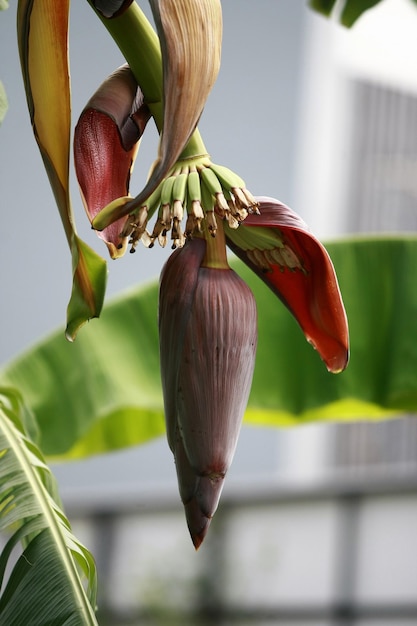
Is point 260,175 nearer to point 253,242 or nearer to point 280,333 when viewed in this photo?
Answer: point 280,333

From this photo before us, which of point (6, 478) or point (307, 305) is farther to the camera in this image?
point (6, 478)

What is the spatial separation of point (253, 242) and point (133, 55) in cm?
6

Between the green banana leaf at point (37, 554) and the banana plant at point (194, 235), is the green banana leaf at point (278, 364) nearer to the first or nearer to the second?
the green banana leaf at point (37, 554)

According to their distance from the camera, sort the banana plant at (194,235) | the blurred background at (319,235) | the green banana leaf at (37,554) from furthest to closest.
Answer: the blurred background at (319,235), the green banana leaf at (37,554), the banana plant at (194,235)

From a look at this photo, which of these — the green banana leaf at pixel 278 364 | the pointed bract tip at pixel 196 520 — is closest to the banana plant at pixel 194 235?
the pointed bract tip at pixel 196 520

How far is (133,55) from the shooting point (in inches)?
9.9

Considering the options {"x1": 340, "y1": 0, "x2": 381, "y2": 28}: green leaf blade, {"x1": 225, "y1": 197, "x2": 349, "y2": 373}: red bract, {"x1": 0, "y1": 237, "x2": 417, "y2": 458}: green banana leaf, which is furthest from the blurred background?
{"x1": 225, "y1": 197, "x2": 349, "y2": 373}: red bract

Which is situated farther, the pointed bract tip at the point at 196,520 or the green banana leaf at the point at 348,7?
the green banana leaf at the point at 348,7

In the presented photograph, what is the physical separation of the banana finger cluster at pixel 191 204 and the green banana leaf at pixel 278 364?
0.50 meters

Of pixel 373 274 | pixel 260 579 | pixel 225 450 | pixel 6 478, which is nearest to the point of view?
pixel 225 450

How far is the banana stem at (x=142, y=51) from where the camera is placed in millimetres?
250

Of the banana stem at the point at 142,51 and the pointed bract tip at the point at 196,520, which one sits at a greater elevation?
the banana stem at the point at 142,51

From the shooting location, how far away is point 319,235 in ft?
11.1

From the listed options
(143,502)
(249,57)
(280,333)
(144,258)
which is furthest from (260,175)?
(280,333)
